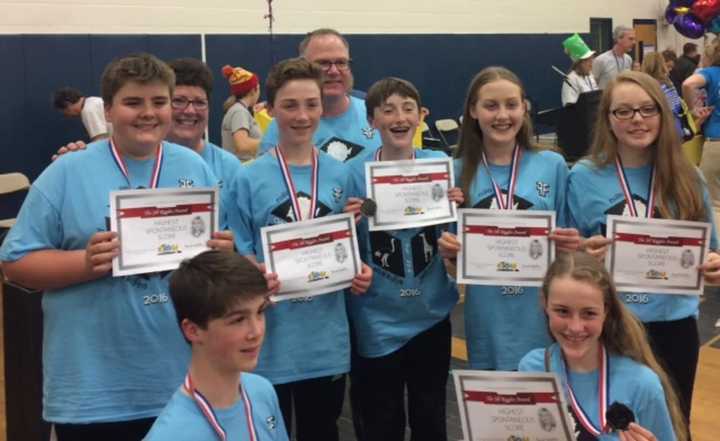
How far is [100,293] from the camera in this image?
2262mm

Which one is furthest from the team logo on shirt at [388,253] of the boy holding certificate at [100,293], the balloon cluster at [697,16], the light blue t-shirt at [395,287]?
the balloon cluster at [697,16]

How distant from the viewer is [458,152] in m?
3.04

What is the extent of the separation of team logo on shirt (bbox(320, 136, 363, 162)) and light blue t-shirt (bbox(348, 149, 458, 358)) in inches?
A: 13.9

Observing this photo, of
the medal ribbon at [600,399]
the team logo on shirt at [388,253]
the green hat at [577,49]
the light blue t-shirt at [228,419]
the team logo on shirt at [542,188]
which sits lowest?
the medal ribbon at [600,399]

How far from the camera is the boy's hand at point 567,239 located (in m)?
2.71

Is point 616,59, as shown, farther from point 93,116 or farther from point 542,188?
point 542,188

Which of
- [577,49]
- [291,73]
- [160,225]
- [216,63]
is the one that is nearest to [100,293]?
[160,225]

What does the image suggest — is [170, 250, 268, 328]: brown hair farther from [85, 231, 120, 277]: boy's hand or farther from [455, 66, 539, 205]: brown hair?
[455, 66, 539, 205]: brown hair

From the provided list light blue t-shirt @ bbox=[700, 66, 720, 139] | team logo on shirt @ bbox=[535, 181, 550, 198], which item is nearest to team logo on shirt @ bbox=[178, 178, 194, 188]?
team logo on shirt @ bbox=[535, 181, 550, 198]

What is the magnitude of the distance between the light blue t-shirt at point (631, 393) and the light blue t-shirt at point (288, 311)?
0.83 metres

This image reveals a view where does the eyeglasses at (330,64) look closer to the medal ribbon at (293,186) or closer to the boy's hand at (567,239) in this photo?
the medal ribbon at (293,186)

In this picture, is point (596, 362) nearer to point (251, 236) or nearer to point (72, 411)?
point (251, 236)

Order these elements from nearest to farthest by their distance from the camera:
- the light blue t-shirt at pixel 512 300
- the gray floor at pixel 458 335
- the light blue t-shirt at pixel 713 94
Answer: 1. the light blue t-shirt at pixel 512 300
2. the gray floor at pixel 458 335
3. the light blue t-shirt at pixel 713 94

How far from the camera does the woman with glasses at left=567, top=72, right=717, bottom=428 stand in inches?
107
